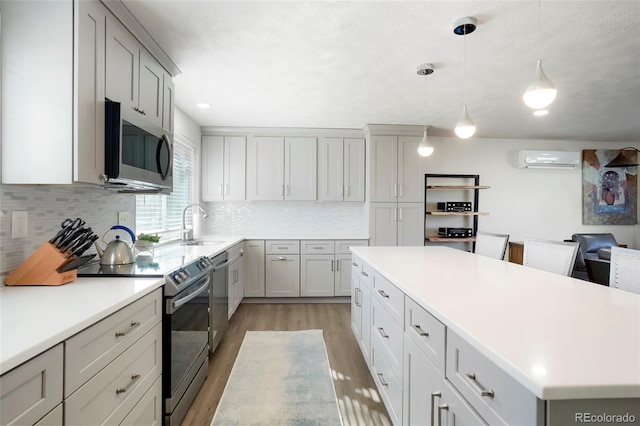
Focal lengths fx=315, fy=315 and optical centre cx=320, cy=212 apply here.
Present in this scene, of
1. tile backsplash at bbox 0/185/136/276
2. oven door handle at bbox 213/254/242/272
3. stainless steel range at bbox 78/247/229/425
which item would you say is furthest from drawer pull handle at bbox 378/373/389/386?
tile backsplash at bbox 0/185/136/276

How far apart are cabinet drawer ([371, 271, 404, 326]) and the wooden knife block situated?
1646 millimetres

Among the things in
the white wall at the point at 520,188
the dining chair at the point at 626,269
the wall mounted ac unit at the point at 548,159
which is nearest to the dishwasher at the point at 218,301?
the dining chair at the point at 626,269

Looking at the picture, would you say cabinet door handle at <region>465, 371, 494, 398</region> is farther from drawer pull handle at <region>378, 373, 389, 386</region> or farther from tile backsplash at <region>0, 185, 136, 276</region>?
tile backsplash at <region>0, 185, 136, 276</region>

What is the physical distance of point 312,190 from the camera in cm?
459

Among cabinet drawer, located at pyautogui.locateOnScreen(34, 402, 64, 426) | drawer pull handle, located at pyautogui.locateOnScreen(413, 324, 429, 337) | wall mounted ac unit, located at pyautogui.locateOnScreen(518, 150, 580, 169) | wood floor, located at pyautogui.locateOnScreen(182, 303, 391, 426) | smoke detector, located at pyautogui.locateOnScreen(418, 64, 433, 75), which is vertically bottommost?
wood floor, located at pyautogui.locateOnScreen(182, 303, 391, 426)

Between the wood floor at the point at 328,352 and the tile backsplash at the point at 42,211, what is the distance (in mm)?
1308

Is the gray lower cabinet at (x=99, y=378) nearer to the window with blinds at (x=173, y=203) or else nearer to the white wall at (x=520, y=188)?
the window with blinds at (x=173, y=203)

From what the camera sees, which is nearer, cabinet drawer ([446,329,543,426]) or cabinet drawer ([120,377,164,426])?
cabinet drawer ([446,329,543,426])

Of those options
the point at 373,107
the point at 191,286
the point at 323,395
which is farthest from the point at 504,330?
the point at 373,107

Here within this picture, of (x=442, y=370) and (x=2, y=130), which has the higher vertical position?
(x=2, y=130)

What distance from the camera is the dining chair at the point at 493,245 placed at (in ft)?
8.50

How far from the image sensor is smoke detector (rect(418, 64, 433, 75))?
2.51 meters

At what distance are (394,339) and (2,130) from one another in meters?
2.18

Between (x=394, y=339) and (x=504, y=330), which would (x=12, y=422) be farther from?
(x=394, y=339)
